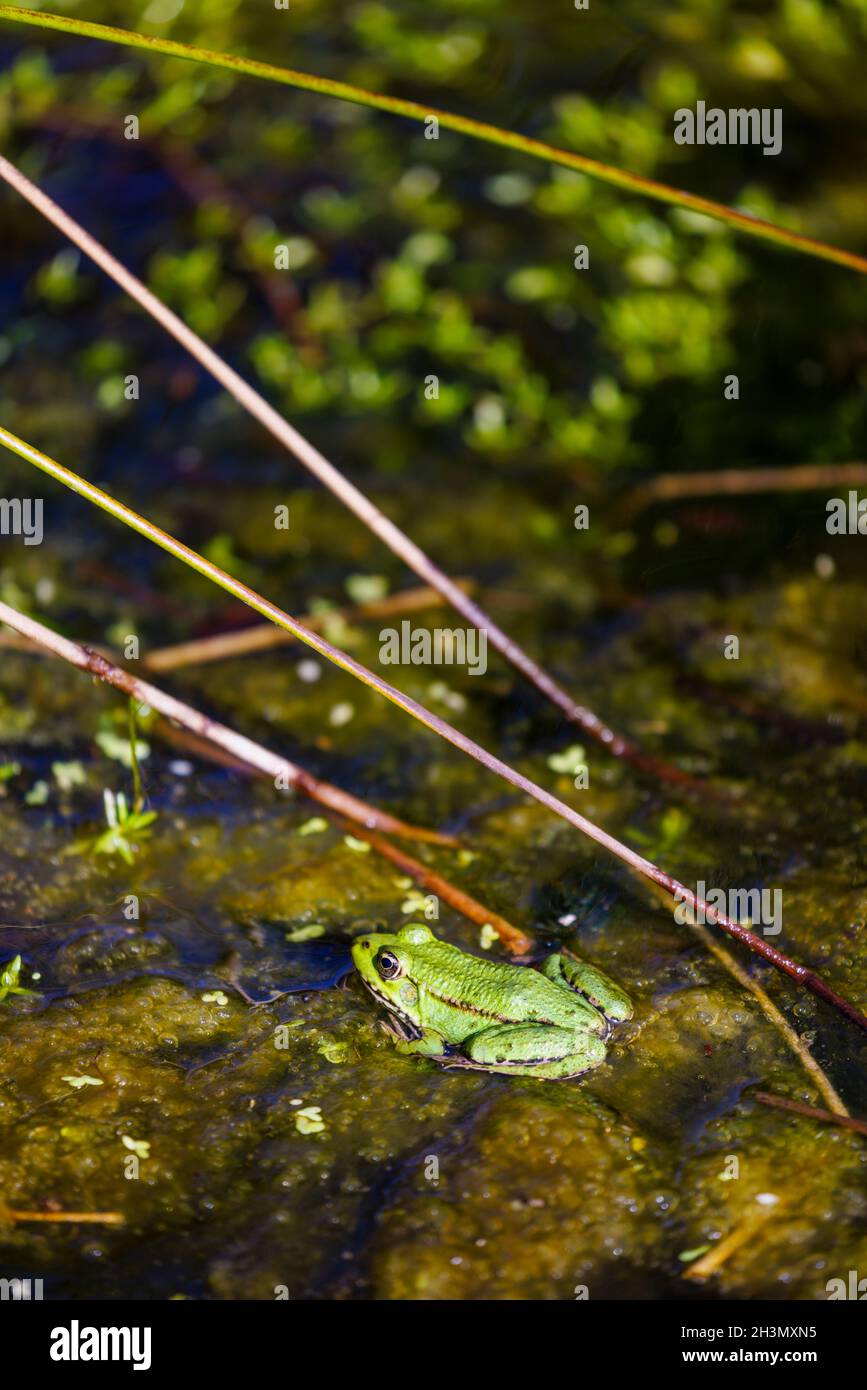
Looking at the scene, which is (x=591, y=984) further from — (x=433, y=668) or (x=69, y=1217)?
(x=433, y=668)

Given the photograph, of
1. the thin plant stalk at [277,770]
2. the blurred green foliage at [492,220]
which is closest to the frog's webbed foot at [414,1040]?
the thin plant stalk at [277,770]

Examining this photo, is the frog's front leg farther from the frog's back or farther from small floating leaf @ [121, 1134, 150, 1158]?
small floating leaf @ [121, 1134, 150, 1158]

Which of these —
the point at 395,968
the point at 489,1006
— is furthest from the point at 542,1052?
the point at 395,968

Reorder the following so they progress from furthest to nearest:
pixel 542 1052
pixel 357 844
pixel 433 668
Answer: pixel 433 668, pixel 357 844, pixel 542 1052
